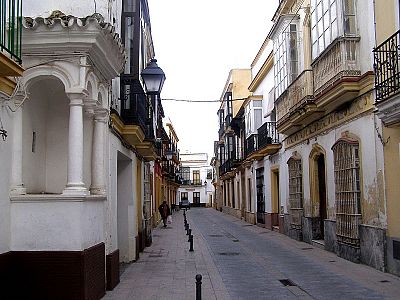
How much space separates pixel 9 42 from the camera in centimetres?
637

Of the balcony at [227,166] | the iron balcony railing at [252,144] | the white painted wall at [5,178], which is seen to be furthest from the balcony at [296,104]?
the balcony at [227,166]

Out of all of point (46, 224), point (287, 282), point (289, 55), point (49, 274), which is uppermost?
point (289, 55)

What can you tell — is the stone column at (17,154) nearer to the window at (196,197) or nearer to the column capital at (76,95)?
the column capital at (76,95)

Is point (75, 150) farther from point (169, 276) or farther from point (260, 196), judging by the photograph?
point (260, 196)

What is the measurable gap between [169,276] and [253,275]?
1.83m

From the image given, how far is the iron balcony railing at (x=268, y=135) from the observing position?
22266 millimetres

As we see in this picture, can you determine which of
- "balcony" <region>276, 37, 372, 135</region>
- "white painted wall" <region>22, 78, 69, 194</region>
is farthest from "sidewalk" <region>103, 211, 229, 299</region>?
"balcony" <region>276, 37, 372, 135</region>

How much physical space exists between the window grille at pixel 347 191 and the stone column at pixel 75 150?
7.23m

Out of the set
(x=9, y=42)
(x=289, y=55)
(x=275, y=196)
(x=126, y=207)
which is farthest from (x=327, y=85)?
(x=275, y=196)

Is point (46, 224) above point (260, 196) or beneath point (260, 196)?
beneath

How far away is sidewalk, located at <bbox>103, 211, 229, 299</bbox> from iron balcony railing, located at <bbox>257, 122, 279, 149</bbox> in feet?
23.7

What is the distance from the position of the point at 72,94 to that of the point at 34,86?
0.87m

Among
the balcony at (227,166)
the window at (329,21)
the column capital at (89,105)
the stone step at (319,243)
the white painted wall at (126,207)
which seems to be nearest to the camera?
the column capital at (89,105)

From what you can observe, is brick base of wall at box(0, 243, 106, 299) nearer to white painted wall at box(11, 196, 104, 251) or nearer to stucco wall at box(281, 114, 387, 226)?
white painted wall at box(11, 196, 104, 251)
